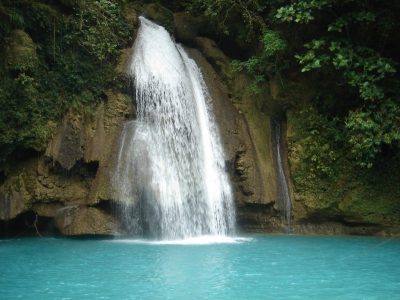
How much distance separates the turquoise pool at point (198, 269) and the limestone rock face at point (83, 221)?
259 millimetres

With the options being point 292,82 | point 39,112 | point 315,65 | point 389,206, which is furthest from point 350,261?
point 39,112

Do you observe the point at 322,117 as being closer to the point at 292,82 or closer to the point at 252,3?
the point at 292,82

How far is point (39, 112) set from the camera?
11.8 meters

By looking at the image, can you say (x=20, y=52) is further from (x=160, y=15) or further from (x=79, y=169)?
(x=160, y=15)

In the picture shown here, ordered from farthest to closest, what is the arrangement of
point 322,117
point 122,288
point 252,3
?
point 252,3 < point 322,117 < point 122,288

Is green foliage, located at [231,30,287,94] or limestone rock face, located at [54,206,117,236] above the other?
green foliage, located at [231,30,287,94]

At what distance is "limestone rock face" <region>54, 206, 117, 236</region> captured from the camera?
36.4 ft

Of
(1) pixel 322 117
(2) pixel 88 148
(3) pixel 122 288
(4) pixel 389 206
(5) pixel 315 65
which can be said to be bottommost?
(3) pixel 122 288

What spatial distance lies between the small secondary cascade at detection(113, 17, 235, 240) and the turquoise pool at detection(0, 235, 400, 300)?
34.0 inches

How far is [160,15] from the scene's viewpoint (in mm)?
15164

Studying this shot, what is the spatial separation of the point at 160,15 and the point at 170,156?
17.1ft

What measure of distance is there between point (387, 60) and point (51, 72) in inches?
322

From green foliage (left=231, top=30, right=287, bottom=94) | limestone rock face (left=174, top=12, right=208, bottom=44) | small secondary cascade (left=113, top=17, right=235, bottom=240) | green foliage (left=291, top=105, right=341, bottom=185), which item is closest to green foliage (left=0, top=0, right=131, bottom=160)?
small secondary cascade (left=113, top=17, right=235, bottom=240)

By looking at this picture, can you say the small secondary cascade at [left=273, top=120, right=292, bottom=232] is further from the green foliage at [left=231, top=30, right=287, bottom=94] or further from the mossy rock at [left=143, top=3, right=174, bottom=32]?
the mossy rock at [left=143, top=3, right=174, bottom=32]
